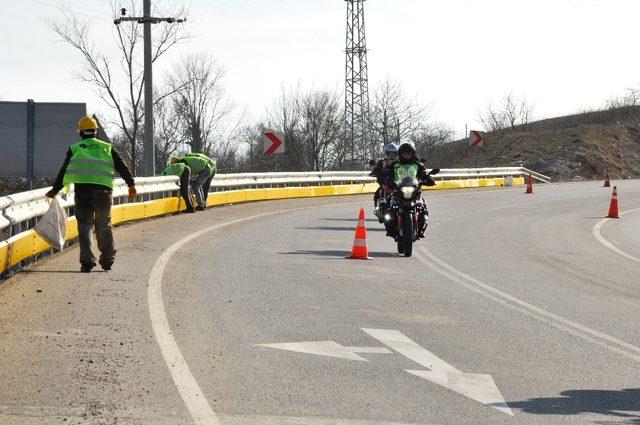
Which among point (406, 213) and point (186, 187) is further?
point (186, 187)

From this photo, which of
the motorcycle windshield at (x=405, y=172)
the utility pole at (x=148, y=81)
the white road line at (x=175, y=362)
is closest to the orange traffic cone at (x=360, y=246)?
the motorcycle windshield at (x=405, y=172)

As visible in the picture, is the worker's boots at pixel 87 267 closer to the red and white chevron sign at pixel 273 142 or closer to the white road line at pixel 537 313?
the white road line at pixel 537 313

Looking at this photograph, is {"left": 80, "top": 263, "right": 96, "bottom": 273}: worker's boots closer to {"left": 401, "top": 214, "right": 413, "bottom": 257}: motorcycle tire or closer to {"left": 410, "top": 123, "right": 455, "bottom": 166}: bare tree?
{"left": 401, "top": 214, "right": 413, "bottom": 257}: motorcycle tire

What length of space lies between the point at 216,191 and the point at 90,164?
58.7ft

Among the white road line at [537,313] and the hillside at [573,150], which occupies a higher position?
the hillside at [573,150]

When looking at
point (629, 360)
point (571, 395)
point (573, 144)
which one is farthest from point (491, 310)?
point (573, 144)

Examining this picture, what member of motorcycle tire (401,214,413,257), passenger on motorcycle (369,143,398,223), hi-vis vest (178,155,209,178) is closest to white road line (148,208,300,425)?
motorcycle tire (401,214,413,257)

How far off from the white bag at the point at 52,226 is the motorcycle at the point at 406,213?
211 inches

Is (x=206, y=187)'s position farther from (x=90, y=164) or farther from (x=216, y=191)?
(x=90, y=164)

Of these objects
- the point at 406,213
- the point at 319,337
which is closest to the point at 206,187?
the point at 406,213

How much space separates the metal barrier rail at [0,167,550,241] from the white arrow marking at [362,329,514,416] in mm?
5619

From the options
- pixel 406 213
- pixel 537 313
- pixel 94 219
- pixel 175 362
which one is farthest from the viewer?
pixel 406 213

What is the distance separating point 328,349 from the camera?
845 centimetres

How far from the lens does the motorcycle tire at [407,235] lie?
16.6 meters
